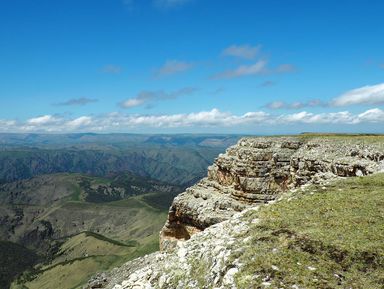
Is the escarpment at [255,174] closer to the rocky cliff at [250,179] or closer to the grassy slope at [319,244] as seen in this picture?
the rocky cliff at [250,179]

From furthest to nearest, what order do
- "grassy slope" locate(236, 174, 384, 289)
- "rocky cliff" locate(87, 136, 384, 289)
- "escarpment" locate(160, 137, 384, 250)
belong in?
"escarpment" locate(160, 137, 384, 250), "rocky cliff" locate(87, 136, 384, 289), "grassy slope" locate(236, 174, 384, 289)

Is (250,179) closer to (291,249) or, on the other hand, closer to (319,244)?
(319,244)

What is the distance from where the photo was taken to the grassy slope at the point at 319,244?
15.2m

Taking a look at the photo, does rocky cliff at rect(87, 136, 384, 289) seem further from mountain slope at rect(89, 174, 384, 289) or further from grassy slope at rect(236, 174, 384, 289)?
grassy slope at rect(236, 174, 384, 289)

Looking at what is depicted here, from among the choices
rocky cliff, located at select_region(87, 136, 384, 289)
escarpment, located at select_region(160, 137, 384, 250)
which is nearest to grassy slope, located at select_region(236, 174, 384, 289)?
rocky cliff, located at select_region(87, 136, 384, 289)

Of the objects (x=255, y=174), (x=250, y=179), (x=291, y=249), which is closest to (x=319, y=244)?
(x=291, y=249)

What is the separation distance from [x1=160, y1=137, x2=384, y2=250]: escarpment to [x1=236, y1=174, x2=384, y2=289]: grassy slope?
697 inches

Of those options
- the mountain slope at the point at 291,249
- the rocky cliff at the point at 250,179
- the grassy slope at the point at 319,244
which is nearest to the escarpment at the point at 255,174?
the rocky cliff at the point at 250,179

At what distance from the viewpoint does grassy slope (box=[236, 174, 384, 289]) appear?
50.0ft

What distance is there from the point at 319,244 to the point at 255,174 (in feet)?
106

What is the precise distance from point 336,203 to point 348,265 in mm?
7183

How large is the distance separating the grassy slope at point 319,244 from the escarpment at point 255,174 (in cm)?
1771

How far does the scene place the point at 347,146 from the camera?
42656mm

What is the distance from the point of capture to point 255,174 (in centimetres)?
4953
